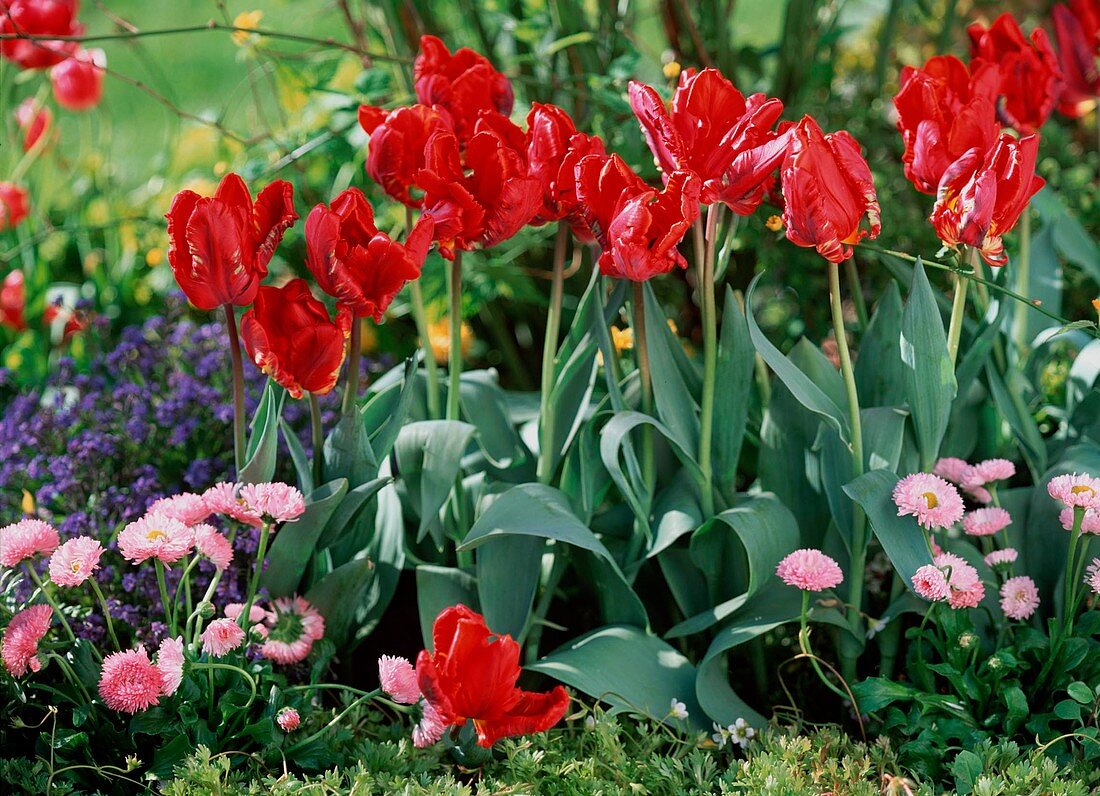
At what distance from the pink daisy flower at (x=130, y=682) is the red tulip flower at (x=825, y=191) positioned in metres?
0.84

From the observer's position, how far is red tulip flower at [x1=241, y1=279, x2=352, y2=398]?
131 cm

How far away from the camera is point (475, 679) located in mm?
1200

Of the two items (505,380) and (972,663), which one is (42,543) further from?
(505,380)

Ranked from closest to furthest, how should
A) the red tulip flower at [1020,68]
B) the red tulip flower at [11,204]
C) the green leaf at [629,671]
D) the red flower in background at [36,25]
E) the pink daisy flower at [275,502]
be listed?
the pink daisy flower at [275,502] < the green leaf at [629,671] < the red tulip flower at [1020,68] < the red flower in background at [36,25] < the red tulip flower at [11,204]

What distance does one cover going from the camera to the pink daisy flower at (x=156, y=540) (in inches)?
49.8

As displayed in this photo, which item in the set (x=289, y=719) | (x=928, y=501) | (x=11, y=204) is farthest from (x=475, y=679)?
(x=11, y=204)

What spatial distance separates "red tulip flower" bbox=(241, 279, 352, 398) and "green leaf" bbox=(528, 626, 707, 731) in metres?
0.45

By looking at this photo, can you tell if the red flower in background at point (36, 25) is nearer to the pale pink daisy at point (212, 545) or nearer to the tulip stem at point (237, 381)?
the tulip stem at point (237, 381)

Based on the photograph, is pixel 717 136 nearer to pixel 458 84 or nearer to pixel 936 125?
pixel 936 125

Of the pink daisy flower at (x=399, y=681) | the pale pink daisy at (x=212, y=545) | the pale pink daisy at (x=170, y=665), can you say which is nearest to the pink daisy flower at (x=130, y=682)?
the pale pink daisy at (x=170, y=665)

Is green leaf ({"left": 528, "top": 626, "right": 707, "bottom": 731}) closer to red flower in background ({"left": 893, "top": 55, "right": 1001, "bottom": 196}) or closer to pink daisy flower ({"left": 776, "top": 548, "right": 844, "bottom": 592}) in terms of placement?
pink daisy flower ({"left": 776, "top": 548, "right": 844, "bottom": 592})

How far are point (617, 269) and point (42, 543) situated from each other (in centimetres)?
72

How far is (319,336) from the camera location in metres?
1.31

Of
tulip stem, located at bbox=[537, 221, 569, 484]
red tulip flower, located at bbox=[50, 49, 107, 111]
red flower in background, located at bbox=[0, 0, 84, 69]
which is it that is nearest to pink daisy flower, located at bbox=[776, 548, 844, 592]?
tulip stem, located at bbox=[537, 221, 569, 484]
